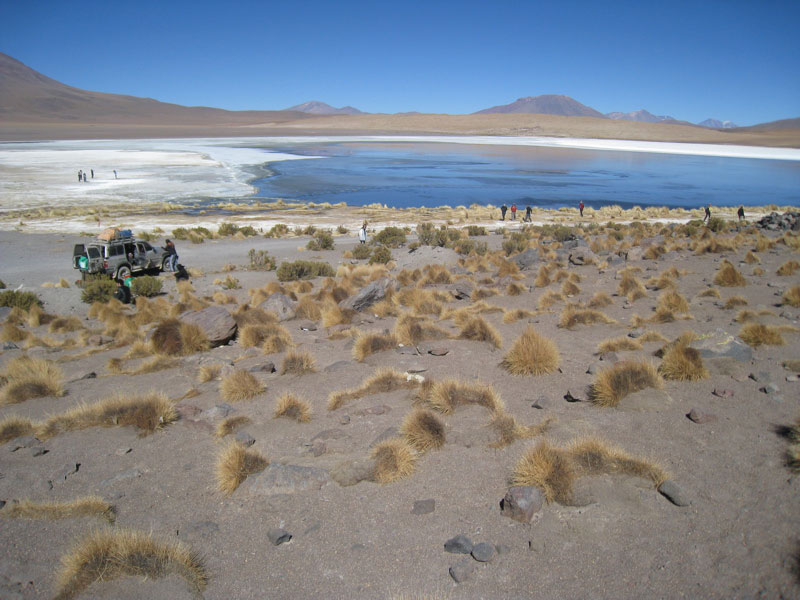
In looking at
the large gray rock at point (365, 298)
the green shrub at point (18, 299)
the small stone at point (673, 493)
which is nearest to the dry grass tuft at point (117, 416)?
the small stone at point (673, 493)

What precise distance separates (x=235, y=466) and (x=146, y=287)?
13.5 meters

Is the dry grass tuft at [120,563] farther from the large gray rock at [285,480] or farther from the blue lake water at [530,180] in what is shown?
the blue lake water at [530,180]

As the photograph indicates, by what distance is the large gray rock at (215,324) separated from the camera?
1050 cm

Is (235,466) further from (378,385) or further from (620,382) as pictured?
(620,382)

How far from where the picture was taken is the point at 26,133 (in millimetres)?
142250

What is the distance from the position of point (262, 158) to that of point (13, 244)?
7182 cm

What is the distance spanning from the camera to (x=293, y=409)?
6.68 m

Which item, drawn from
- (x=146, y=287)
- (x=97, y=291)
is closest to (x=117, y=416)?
(x=97, y=291)

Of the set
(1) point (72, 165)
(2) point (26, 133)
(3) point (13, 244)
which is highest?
(2) point (26, 133)

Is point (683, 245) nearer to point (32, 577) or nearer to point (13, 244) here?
point (32, 577)

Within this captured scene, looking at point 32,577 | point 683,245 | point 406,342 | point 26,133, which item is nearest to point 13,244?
point 406,342

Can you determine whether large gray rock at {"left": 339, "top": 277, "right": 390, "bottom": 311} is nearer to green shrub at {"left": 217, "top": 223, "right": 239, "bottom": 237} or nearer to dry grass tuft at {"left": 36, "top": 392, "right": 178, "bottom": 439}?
dry grass tuft at {"left": 36, "top": 392, "right": 178, "bottom": 439}

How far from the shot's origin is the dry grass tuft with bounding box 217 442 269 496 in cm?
510

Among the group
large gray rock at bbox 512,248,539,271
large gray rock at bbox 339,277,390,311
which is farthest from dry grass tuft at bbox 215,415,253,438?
large gray rock at bbox 512,248,539,271
